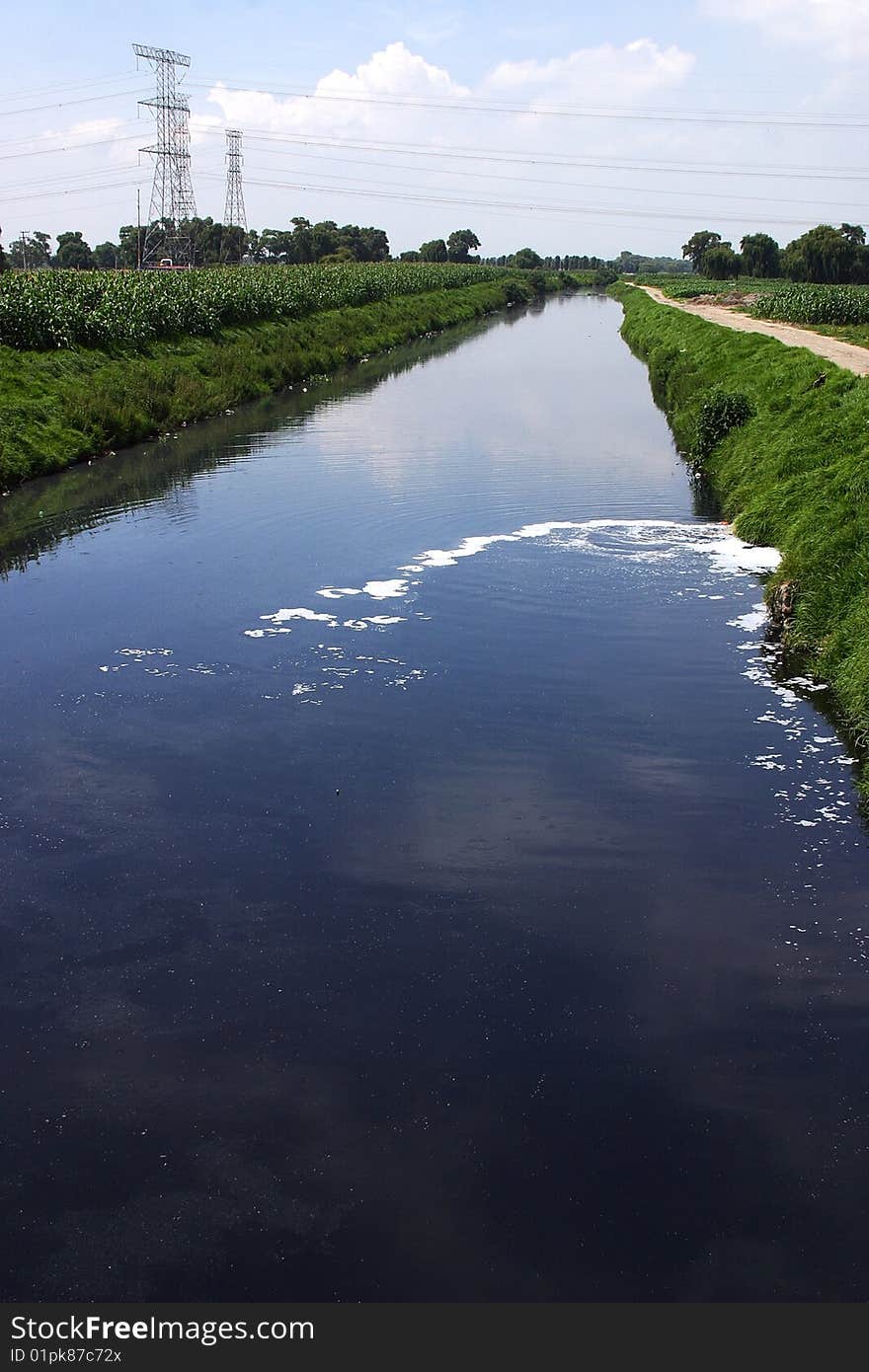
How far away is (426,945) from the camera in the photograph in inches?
357

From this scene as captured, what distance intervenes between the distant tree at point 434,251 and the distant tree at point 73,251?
57849 millimetres

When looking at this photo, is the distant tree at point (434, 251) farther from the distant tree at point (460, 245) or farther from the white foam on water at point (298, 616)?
the white foam on water at point (298, 616)

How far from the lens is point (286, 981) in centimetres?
866

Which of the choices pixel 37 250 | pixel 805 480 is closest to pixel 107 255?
pixel 37 250

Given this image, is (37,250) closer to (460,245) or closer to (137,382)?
(460,245)

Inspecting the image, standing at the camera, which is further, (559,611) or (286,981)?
(559,611)

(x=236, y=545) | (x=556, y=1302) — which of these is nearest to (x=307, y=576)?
(x=236, y=545)

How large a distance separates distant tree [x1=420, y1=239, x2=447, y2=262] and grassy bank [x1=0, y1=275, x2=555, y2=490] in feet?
446

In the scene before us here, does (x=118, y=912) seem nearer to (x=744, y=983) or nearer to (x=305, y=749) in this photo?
(x=305, y=749)

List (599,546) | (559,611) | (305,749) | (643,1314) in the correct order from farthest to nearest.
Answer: (599,546), (559,611), (305,749), (643,1314)

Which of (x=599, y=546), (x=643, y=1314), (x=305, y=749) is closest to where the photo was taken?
(x=643, y=1314)

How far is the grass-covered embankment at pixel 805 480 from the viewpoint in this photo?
14.7m

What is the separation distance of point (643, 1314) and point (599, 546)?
15.9 metres

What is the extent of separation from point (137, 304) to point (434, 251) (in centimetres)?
15603
